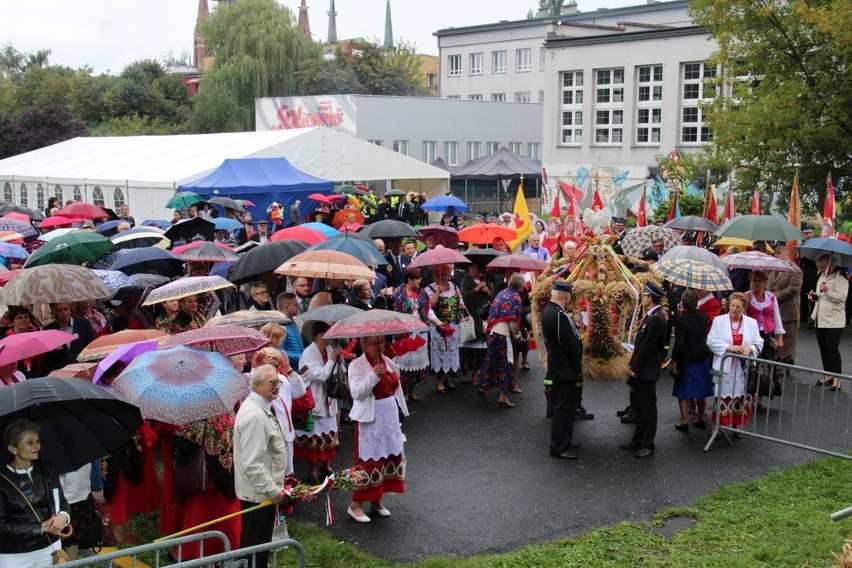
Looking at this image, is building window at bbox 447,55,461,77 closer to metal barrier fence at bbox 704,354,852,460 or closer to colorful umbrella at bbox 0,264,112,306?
metal barrier fence at bbox 704,354,852,460

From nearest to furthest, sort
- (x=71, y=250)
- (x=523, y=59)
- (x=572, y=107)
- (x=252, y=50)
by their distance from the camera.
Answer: (x=71, y=250) < (x=572, y=107) < (x=252, y=50) < (x=523, y=59)

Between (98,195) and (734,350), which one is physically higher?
(98,195)

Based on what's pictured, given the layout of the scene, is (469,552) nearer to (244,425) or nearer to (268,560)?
(268,560)

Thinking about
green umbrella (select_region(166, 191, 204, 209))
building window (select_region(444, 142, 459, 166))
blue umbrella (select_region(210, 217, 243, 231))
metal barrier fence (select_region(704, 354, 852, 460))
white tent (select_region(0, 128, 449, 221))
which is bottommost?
metal barrier fence (select_region(704, 354, 852, 460))

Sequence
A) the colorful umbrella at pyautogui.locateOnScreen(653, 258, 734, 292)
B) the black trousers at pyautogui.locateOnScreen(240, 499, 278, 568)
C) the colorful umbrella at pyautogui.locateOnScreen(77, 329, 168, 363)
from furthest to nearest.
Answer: the colorful umbrella at pyautogui.locateOnScreen(653, 258, 734, 292) < the colorful umbrella at pyautogui.locateOnScreen(77, 329, 168, 363) < the black trousers at pyautogui.locateOnScreen(240, 499, 278, 568)

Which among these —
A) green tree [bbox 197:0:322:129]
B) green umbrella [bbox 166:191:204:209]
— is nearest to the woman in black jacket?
green umbrella [bbox 166:191:204:209]

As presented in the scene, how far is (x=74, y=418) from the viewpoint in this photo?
5.04 metres

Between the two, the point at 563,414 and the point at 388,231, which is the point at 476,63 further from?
the point at 563,414

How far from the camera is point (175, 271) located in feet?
37.1

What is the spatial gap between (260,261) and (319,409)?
2.75m

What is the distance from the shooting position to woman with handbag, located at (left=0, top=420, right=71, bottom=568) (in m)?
4.73

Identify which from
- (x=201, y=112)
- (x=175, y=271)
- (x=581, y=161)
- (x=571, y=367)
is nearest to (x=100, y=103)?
(x=201, y=112)

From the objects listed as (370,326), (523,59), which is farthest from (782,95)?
(523,59)

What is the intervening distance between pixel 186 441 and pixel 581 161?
36970 millimetres
